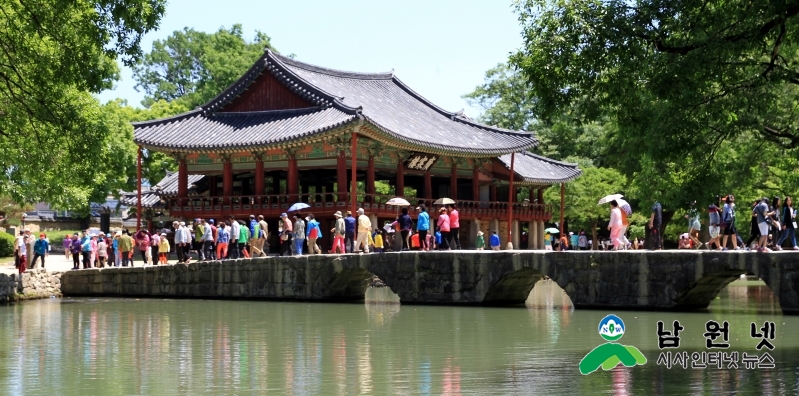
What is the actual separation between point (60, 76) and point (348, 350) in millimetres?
8395

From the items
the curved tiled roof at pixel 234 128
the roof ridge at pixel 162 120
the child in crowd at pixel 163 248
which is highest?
the roof ridge at pixel 162 120

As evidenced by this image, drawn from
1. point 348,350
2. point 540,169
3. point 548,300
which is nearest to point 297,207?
point 548,300

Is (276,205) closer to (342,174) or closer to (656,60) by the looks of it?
(342,174)

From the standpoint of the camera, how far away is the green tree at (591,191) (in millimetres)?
55719

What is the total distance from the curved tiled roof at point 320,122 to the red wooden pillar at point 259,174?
931mm

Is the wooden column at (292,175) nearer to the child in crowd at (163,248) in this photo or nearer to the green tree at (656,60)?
the child in crowd at (163,248)

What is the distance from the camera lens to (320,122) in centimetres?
4041

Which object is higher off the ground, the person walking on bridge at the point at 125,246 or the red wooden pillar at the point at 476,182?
the red wooden pillar at the point at 476,182

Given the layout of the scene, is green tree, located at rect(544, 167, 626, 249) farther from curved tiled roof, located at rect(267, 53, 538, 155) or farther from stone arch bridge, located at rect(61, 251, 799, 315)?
stone arch bridge, located at rect(61, 251, 799, 315)

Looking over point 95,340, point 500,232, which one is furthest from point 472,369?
point 500,232

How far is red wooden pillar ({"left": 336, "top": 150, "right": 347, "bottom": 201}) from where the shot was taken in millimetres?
38906

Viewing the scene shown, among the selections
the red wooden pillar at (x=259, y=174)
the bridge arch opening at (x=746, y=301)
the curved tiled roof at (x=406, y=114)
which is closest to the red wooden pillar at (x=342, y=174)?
the curved tiled roof at (x=406, y=114)

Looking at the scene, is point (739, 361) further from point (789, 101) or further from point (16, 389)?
point (789, 101)
